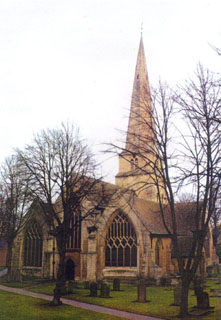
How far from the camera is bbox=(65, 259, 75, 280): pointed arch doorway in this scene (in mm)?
35125

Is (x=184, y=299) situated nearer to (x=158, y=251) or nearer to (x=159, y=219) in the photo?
(x=158, y=251)

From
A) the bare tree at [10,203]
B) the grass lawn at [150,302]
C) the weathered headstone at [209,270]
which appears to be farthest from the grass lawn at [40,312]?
the weathered headstone at [209,270]

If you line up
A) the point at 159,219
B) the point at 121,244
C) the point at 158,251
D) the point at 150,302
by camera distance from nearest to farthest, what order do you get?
1. the point at 150,302
2. the point at 121,244
3. the point at 158,251
4. the point at 159,219

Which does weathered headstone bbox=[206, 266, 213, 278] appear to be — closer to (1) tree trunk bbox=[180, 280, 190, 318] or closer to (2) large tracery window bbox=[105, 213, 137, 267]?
(2) large tracery window bbox=[105, 213, 137, 267]

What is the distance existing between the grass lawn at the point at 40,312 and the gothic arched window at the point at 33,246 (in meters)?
17.1

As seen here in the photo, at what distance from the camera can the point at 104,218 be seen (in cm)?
3434

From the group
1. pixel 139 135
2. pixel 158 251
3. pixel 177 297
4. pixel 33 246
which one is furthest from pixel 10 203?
pixel 139 135

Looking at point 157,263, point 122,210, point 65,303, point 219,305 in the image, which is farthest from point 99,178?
point 157,263

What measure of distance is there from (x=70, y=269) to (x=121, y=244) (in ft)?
20.4

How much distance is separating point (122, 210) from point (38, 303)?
1531 centimetres

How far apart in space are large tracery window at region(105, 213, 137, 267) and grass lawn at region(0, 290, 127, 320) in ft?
45.2

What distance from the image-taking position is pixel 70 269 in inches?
1400

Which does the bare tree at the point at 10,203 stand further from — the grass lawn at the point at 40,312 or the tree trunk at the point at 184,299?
the tree trunk at the point at 184,299

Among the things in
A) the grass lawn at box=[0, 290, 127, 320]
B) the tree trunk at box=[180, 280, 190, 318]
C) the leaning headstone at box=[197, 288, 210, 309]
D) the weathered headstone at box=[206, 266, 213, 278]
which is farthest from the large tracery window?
the tree trunk at box=[180, 280, 190, 318]
